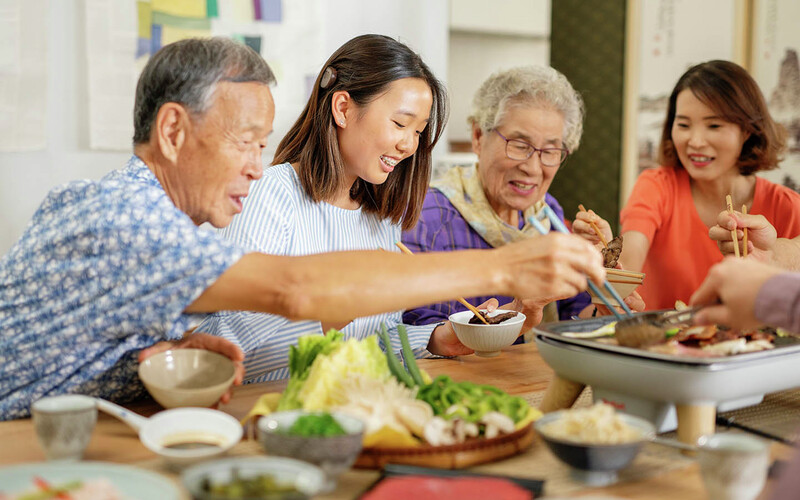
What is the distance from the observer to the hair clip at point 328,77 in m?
2.27

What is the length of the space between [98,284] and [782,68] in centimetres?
384

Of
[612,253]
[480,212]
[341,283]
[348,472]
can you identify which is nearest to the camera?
[348,472]

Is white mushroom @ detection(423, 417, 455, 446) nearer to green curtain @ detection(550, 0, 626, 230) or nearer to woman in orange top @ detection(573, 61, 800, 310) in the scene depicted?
woman in orange top @ detection(573, 61, 800, 310)

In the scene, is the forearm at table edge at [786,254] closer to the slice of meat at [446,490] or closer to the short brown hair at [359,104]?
the short brown hair at [359,104]

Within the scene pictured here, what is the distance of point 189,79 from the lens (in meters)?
1.49

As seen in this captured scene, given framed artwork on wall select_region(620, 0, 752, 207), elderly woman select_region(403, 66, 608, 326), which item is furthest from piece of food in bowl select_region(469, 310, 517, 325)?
framed artwork on wall select_region(620, 0, 752, 207)

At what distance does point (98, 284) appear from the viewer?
4.51 ft

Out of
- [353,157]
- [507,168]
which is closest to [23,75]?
[353,157]

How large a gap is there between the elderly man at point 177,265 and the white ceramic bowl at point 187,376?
46 millimetres

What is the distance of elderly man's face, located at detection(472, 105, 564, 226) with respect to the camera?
8.91 feet

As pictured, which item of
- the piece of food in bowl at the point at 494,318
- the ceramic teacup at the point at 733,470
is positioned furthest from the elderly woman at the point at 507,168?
the ceramic teacup at the point at 733,470

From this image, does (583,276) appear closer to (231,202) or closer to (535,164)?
(231,202)

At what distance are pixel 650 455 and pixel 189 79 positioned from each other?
3.58 ft

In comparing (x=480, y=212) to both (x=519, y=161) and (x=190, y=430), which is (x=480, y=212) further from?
(x=190, y=430)
